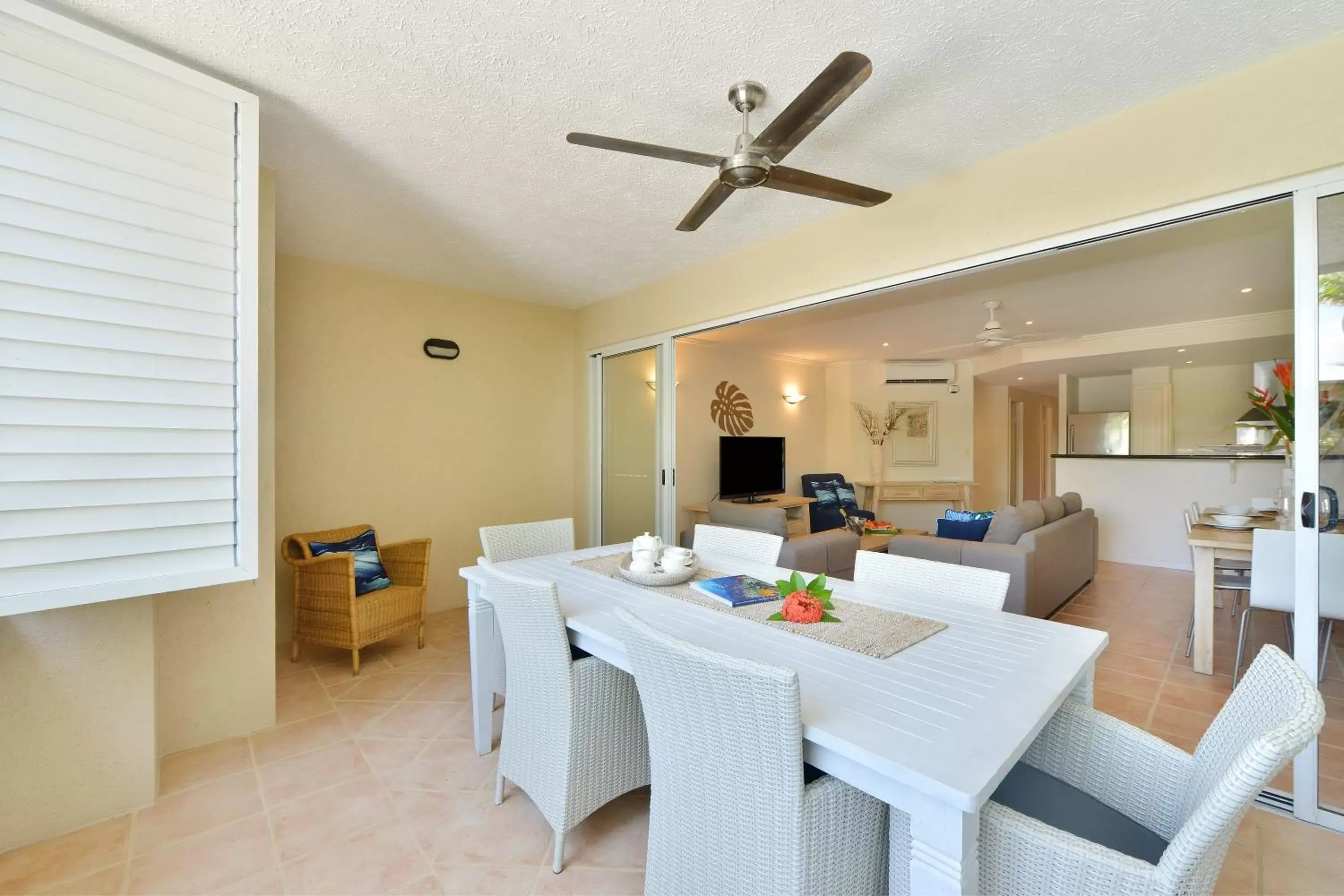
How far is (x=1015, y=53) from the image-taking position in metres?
1.80

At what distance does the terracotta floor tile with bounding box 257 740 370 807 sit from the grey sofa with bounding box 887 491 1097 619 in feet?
10.2

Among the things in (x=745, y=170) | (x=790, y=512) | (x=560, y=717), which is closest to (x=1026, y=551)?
(x=790, y=512)

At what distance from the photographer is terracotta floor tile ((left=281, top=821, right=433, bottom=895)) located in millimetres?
1599

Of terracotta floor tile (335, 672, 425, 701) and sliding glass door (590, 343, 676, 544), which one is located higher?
sliding glass door (590, 343, 676, 544)

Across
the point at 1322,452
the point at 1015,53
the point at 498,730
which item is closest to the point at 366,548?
the point at 498,730

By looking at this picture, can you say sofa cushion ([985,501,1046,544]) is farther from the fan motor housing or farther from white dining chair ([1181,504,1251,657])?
the fan motor housing

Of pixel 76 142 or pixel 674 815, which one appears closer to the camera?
pixel 674 815

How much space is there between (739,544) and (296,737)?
2.11 meters

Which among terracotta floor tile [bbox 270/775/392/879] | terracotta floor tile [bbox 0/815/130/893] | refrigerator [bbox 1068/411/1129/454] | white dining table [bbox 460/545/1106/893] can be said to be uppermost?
refrigerator [bbox 1068/411/1129/454]

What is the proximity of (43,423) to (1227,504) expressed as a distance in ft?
27.2

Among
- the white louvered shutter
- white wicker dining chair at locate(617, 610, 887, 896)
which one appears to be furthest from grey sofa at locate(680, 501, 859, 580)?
the white louvered shutter

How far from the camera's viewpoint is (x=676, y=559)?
2152 millimetres

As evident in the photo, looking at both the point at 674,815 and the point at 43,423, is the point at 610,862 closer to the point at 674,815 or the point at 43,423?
the point at 674,815

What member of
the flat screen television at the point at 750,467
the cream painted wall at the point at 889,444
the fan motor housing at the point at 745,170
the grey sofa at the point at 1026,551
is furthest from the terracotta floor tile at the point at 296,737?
the cream painted wall at the point at 889,444
